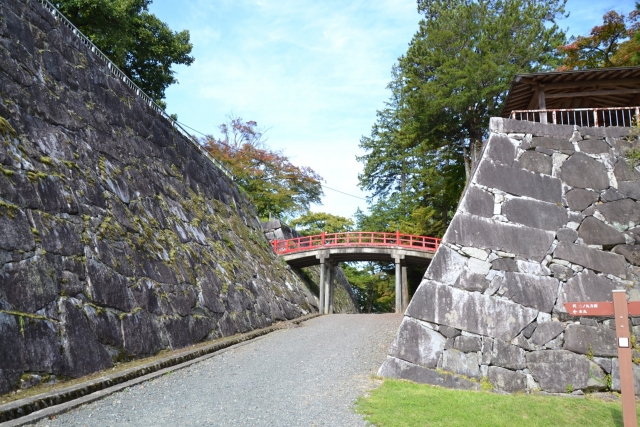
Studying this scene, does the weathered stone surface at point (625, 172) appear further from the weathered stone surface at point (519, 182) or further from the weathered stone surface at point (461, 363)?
the weathered stone surface at point (461, 363)

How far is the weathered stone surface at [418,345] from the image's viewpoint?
7863mm

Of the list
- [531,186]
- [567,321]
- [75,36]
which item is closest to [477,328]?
[567,321]

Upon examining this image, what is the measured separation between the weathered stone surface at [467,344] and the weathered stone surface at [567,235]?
2.58m

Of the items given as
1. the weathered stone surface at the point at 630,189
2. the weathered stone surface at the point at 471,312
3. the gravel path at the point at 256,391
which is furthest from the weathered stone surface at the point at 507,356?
the weathered stone surface at the point at 630,189

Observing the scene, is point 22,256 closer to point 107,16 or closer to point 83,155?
point 83,155

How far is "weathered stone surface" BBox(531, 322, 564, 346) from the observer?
794 centimetres

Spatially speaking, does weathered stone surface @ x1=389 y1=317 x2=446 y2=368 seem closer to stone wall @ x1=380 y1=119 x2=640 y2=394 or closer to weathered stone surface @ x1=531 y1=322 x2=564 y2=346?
stone wall @ x1=380 y1=119 x2=640 y2=394

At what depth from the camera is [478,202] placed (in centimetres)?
907

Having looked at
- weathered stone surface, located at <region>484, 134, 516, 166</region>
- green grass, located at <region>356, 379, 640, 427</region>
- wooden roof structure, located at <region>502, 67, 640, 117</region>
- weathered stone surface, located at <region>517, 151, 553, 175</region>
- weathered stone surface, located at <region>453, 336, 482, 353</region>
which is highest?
wooden roof structure, located at <region>502, 67, 640, 117</region>

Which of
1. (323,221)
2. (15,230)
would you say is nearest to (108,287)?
(15,230)

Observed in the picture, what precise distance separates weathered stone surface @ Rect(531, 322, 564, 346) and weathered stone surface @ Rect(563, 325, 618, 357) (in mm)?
145

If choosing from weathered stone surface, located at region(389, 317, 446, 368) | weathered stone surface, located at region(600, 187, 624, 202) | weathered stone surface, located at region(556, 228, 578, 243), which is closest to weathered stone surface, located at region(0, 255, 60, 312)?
weathered stone surface, located at region(389, 317, 446, 368)

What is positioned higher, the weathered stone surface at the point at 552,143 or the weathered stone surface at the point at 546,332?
the weathered stone surface at the point at 552,143

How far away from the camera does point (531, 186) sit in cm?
919
